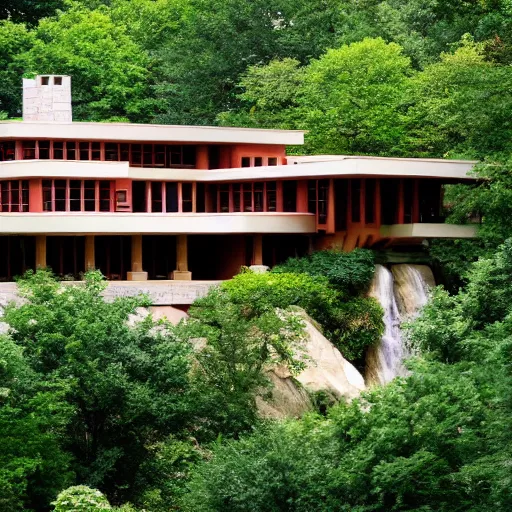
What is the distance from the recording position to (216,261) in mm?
75812

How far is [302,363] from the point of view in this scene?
198 ft

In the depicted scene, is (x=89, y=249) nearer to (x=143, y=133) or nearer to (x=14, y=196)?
(x=14, y=196)

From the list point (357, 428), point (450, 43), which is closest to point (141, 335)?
point (357, 428)

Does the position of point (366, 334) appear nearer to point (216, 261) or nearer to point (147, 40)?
point (216, 261)

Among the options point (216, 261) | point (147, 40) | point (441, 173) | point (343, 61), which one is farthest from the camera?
point (147, 40)

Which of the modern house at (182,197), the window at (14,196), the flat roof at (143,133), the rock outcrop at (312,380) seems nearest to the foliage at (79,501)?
the rock outcrop at (312,380)

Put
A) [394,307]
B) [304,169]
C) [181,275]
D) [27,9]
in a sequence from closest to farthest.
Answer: [394,307] → [304,169] → [181,275] → [27,9]

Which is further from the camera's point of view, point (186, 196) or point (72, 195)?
point (186, 196)

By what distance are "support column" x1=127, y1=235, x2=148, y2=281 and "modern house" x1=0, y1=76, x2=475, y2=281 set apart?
0.04 metres

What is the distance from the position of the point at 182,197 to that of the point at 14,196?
6.65m

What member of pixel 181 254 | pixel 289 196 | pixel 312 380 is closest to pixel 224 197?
pixel 289 196

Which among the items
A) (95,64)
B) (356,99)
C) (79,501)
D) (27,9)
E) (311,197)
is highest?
(27,9)

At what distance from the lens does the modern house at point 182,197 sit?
70812 mm

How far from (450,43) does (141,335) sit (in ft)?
140
